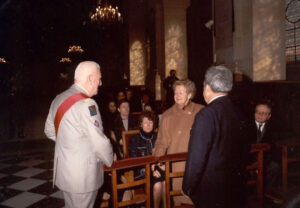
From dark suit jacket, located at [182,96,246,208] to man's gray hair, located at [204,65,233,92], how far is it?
0.24ft

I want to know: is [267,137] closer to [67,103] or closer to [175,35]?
[67,103]

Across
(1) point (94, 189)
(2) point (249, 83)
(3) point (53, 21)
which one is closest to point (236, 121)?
(1) point (94, 189)

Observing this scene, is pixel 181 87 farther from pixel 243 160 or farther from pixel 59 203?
pixel 59 203

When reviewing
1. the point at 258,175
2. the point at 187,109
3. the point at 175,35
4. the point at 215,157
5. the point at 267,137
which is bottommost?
the point at 258,175

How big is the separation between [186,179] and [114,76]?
17.7 meters

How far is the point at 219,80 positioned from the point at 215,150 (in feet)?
1.60

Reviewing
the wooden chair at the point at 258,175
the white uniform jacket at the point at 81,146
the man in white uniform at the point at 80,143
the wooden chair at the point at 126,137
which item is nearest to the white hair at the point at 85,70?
the man in white uniform at the point at 80,143

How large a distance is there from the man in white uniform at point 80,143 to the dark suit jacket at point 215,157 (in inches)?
26.4

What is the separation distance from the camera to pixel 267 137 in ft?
11.7

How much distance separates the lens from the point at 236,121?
1809mm

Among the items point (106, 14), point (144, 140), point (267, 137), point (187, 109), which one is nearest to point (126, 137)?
point (144, 140)

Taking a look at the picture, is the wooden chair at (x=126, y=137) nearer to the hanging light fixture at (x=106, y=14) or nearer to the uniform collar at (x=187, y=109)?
the uniform collar at (x=187, y=109)

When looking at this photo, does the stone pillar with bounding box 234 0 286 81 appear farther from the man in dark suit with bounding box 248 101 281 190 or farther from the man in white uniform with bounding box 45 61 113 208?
the man in white uniform with bounding box 45 61 113 208

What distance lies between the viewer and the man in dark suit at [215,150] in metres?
1.69
